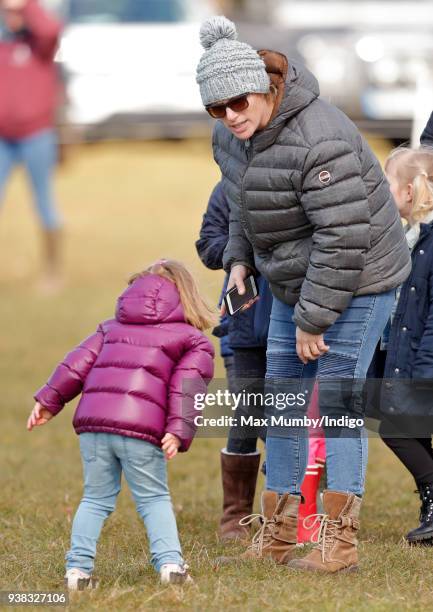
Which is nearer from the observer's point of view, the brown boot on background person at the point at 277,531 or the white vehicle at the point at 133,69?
Result: the brown boot on background person at the point at 277,531

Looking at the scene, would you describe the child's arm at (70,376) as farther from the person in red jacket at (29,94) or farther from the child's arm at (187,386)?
the person in red jacket at (29,94)

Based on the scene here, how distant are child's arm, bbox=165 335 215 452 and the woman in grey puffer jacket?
0.37m

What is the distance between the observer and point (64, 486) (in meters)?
6.93

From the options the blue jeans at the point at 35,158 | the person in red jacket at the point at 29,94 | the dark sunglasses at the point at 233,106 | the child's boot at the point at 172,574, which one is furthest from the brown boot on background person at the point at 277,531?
the blue jeans at the point at 35,158

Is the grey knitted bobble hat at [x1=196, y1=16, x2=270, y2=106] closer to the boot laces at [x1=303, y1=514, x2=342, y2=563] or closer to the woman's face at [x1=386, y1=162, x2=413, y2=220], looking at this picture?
the woman's face at [x1=386, y1=162, x2=413, y2=220]

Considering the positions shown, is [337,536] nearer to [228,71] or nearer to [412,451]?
[412,451]

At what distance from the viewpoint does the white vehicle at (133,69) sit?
693 inches

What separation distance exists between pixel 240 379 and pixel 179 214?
37.6 feet

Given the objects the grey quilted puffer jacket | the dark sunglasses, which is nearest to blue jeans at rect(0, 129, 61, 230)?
the grey quilted puffer jacket

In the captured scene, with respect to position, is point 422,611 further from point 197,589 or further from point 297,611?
point 197,589

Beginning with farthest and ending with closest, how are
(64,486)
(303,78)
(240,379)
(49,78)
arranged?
(49,78) < (64,486) < (240,379) < (303,78)

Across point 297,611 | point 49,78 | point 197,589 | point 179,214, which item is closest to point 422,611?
point 297,611

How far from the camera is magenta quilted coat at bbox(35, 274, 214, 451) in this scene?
445cm

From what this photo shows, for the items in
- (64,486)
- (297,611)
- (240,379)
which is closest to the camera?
(297,611)
